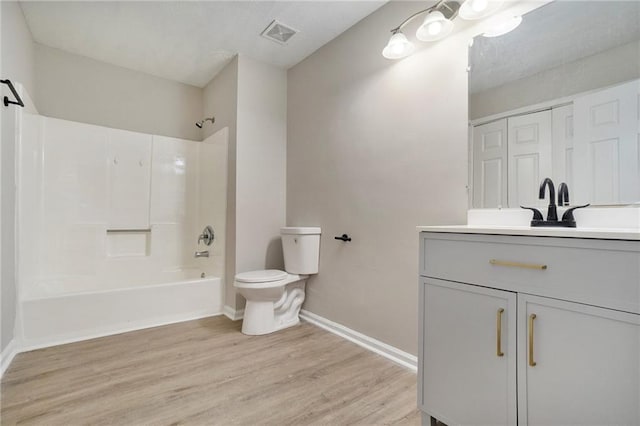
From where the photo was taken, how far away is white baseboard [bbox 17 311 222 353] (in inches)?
79.9

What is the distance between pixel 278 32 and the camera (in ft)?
7.73

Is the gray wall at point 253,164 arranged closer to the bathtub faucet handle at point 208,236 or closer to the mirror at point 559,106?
the bathtub faucet handle at point 208,236

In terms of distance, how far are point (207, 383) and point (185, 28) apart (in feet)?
8.21

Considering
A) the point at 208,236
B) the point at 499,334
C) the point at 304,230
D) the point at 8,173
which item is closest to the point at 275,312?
the point at 304,230

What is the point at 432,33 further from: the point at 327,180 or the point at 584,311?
the point at 584,311

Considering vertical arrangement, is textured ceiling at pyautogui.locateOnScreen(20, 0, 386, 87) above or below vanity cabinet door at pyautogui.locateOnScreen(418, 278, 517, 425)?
above

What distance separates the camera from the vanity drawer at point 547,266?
2.65 feet

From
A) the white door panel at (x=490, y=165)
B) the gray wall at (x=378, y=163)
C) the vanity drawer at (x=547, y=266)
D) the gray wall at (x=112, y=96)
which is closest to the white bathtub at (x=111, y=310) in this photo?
the gray wall at (x=378, y=163)

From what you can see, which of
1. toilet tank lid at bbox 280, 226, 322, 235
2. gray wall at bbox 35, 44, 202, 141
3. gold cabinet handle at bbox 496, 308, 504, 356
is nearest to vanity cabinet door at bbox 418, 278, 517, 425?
gold cabinet handle at bbox 496, 308, 504, 356

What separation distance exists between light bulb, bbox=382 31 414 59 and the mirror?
38cm

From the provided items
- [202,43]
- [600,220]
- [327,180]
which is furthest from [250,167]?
[600,220]

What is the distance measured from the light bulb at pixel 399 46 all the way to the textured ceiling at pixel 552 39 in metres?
0.37

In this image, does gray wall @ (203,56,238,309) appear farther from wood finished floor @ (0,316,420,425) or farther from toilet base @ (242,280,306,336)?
wood finished floor @ (0,316,420,425)

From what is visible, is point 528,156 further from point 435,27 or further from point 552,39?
point 435,27
